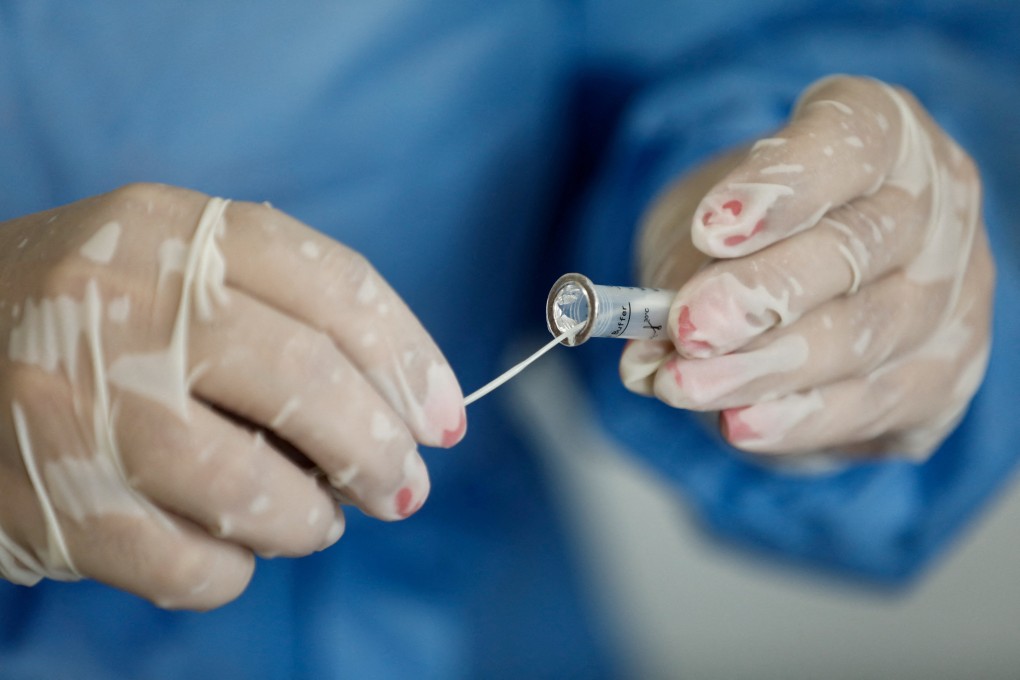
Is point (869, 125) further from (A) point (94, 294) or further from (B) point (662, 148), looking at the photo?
(A) point (94, 294)

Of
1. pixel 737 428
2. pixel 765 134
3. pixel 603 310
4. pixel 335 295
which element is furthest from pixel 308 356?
pixel 765 134

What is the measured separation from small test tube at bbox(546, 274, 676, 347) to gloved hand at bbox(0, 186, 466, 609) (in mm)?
80

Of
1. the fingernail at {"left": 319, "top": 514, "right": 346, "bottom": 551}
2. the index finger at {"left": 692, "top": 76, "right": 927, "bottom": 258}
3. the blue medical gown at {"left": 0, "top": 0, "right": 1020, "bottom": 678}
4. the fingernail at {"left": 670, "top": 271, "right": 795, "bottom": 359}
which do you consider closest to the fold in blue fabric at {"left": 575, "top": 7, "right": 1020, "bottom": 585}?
the blue medical gown at {"left": 0, "top": 0, "right": 1020, "bottom": 678}

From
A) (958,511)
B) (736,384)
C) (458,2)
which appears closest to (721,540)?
(958,511)

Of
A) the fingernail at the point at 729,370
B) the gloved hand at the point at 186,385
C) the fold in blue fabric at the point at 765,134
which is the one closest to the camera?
the gloved hand at the point at 186,385

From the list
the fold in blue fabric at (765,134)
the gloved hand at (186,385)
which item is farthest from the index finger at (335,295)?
the fold in blue fabric at (765,134)

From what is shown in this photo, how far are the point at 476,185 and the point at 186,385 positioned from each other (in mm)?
335

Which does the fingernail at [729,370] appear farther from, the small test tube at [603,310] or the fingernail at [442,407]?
the fingernail at [442,407]

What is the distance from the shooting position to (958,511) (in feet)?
2.19

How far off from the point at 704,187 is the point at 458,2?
0.78 ft

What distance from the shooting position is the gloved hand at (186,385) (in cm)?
39

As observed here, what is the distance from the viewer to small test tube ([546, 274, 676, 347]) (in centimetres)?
44

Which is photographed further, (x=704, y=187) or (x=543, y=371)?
(x=543, y=371)

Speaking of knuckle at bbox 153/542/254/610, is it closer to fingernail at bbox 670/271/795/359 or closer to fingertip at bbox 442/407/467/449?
fingertip at bbox 442/407/467/449
